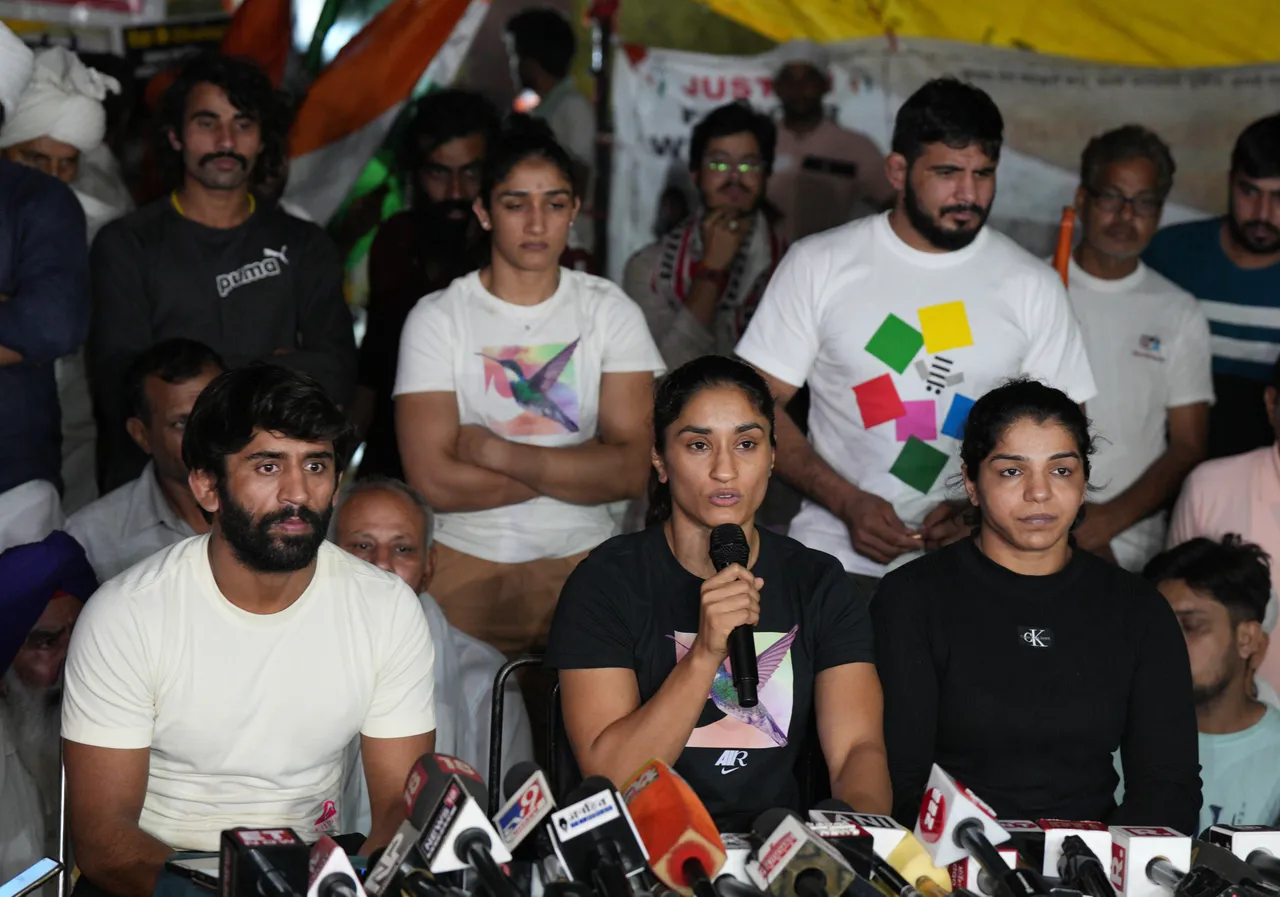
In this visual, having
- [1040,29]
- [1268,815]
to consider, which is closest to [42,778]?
[1268,815]

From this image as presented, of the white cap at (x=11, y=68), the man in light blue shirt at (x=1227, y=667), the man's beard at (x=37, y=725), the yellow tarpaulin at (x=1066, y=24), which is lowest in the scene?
the man's beard at (x=37, y=725)

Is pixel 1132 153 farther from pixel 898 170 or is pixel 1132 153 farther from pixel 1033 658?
pixel 1033 658

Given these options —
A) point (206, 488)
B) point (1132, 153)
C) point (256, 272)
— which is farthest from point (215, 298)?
point (1132, 153)

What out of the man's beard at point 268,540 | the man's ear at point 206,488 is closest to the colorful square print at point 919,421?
the man's beard at point 268,540

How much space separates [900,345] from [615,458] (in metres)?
0.80

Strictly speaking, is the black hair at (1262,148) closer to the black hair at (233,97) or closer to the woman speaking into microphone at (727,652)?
the woman speaking into microphone at (727,652)

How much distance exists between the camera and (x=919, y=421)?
14.1 ft

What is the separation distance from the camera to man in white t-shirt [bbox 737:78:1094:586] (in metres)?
4.32

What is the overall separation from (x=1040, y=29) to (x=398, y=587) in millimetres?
3589

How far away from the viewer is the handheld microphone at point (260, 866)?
8.09 ft

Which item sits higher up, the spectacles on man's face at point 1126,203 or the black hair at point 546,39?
the black hair at point 546,39

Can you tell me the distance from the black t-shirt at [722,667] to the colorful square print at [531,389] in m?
1.11

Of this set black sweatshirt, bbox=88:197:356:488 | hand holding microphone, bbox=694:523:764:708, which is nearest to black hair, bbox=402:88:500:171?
black sweatshirt, bbox=88:197:356:488

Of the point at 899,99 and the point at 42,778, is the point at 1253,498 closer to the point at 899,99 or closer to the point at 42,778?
the point at 899,99
